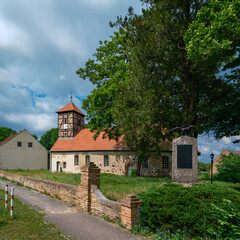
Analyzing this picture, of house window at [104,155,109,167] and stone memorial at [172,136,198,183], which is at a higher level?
stone memorial at [172,136,198,183]

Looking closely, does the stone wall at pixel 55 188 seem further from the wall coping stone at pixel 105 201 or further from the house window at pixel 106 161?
the house window at pixel 106 161

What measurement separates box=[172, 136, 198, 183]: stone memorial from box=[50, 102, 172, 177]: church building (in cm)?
1191

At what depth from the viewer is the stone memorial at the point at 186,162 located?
12.2 metres

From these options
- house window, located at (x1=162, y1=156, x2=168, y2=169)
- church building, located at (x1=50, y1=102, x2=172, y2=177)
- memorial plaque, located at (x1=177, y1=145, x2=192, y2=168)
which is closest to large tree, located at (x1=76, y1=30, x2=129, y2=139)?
church building, located at (x1=50, y1=102, x2=172, y2=177)

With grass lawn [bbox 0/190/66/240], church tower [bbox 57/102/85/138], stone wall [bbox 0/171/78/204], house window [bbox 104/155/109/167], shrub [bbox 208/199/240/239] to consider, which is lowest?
house window [bbox 104/155/109/167]

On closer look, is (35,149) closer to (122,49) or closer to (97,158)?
(97,158)

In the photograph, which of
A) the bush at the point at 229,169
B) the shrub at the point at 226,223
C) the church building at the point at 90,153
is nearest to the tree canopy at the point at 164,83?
the bush at the point at 229,169

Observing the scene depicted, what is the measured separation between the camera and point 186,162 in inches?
482

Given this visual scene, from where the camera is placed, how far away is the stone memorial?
39.9 ft

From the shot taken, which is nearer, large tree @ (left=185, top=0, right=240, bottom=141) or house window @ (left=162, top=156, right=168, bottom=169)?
large tree @ (left=185, top=0, right=240, bottom=141)

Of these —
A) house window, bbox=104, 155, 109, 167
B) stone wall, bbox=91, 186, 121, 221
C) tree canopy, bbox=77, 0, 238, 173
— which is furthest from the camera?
house window, bbox=104, 155, 109, 167

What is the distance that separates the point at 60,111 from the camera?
40875 mm

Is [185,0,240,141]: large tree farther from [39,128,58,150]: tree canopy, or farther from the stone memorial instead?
[39,128,58,150]: tree canopy

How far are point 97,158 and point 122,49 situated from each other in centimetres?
1659
